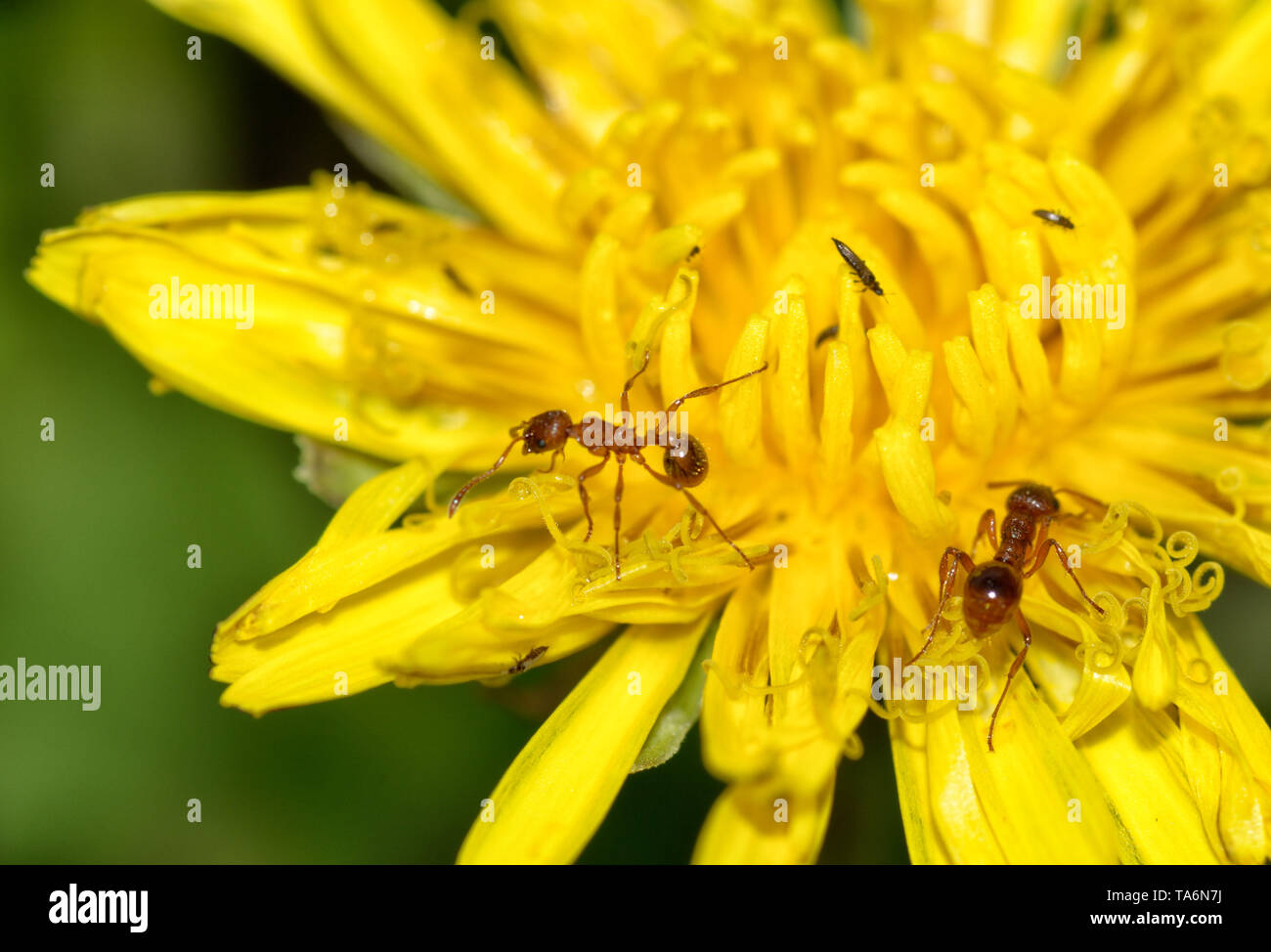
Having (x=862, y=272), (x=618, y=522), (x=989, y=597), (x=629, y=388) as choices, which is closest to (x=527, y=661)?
(x=618, y=522)

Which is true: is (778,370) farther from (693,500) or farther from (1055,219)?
(1055,219)

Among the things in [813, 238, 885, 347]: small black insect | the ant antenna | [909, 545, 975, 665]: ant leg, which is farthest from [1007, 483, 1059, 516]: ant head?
the ant antenna

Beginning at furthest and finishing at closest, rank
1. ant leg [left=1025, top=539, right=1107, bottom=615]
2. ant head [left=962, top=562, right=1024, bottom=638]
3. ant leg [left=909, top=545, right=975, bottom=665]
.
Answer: ant leg [left=1025, top=539, right=1107, bottom=615], ant leg [left=909, top=545, right=975, bottom=665], ant head [left=962, top=562, right=1024, bottom=638]

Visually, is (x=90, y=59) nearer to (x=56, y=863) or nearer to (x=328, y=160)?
(x=328, y=160)

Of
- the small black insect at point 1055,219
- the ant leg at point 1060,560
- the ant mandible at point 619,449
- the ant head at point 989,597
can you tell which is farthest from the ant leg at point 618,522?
the small black insect at point 1055,219

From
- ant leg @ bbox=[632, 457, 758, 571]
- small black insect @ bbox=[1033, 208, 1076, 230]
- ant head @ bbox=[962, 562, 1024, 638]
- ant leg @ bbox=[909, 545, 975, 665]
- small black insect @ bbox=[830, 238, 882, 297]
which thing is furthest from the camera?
small black insect @ bbox=[1033, 208, 1076, 230]

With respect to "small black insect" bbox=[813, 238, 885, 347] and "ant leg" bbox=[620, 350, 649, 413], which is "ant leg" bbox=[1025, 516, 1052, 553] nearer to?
"small black insect" bbox=[813, 238, 885, 347]
